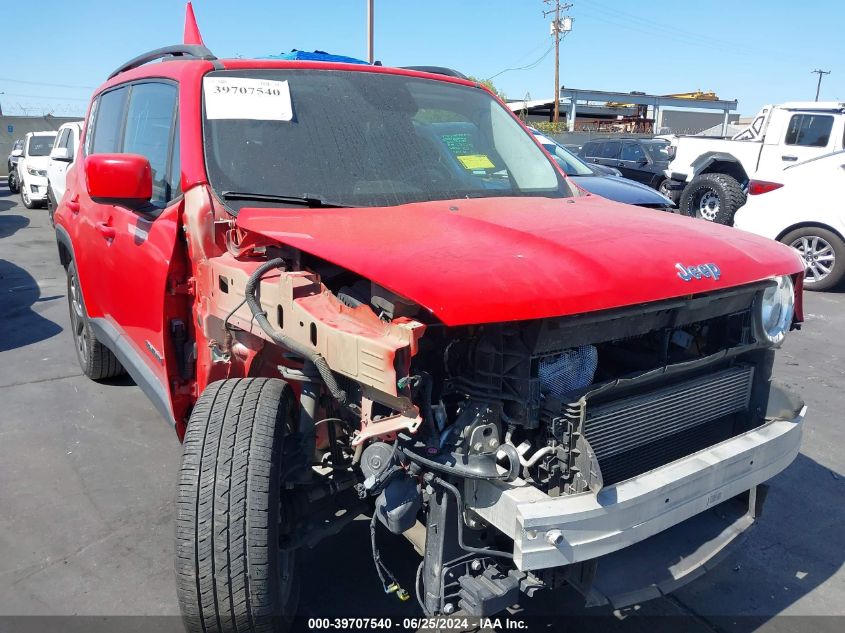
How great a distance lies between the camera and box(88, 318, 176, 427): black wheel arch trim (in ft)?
10.00

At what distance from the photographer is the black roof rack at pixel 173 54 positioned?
10.4 ft

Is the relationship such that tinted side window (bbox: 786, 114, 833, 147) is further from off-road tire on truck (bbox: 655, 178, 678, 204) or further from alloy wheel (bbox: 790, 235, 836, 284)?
alloy wheel (bbox: 790, 235, 836, 284)

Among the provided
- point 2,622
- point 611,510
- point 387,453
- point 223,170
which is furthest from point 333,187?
point 2,622

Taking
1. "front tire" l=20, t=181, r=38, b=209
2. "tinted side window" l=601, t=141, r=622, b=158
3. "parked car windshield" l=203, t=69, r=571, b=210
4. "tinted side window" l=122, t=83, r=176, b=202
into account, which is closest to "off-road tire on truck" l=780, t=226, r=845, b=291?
"parked car windshield" l=203, t=69, r=571, b=210

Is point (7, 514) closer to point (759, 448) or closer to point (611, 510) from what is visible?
point (611, 510)

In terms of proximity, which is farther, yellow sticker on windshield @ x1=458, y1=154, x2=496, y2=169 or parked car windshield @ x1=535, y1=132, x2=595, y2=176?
parked car windshield @ x1=535, y1=132, x2=595, y2=176

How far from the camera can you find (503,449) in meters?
1.95

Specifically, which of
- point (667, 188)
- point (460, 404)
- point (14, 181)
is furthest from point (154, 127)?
point (14, 181)

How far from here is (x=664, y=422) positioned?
2340 mm

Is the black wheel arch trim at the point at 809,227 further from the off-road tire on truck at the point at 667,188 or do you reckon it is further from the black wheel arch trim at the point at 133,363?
the black wheel arch trim at the point at 133,363

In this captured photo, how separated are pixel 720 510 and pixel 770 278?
920 mm

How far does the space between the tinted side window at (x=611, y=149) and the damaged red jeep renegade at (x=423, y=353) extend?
1312cm

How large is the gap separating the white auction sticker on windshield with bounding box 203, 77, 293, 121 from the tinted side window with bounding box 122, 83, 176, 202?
0.24 m

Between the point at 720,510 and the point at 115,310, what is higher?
the point at 115,310
